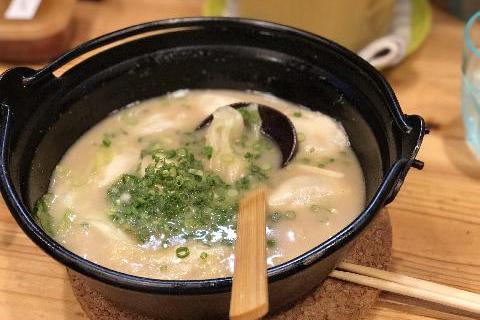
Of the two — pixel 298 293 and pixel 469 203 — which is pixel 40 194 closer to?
pixel 298 293

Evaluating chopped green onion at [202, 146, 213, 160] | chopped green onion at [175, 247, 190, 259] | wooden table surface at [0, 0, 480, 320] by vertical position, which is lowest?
wooden table surface at [0, 0, 480, 320]

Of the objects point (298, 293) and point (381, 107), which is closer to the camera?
point (298, 293)

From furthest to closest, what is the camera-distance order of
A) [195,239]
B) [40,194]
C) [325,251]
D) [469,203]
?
[469,203] → [40,194] → [195,239] → [325,251]

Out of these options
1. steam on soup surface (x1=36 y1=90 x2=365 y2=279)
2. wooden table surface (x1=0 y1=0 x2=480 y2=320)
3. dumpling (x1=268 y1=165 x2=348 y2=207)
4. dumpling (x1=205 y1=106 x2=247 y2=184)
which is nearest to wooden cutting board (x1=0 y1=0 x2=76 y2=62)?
steam on soup surface (x1=36 y1=90 x2=365 y2=279)

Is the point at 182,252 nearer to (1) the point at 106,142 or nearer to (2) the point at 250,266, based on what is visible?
(2) the point at 250,266

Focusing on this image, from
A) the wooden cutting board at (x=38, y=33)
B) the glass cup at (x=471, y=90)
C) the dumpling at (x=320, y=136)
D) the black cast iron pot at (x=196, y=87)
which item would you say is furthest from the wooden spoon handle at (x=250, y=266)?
the wooden cutting board at (x=38, y=33)

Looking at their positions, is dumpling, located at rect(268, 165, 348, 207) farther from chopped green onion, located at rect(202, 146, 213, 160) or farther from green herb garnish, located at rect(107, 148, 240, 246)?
chopped green onion, located at rect(202, 146, 213, 160)

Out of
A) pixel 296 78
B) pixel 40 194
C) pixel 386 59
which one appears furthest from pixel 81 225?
pixel 386 59
